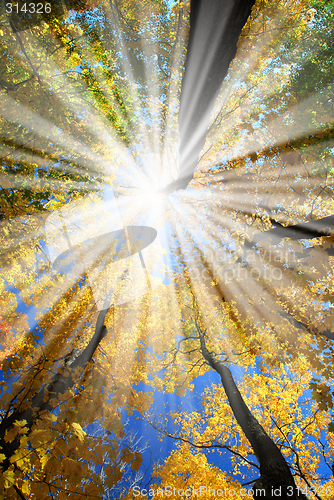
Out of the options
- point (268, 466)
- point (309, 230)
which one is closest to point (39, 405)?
point (268, 466)

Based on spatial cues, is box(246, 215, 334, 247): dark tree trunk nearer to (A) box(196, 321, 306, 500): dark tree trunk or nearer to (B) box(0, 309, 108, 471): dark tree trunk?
(A) box(196, 321, 306, 500): dark tree trunk

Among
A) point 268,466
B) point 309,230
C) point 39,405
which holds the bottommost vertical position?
point 268,466

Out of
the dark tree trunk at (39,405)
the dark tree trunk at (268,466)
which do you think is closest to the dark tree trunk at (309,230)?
the dark tree trunk at (268,466)

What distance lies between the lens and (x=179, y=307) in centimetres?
1090

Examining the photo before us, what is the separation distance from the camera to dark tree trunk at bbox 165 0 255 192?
3000 mm

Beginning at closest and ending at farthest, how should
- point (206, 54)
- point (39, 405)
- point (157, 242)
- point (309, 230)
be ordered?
point (206, 54) → point (39, 405) → point (309, 230) → point (157, 242)

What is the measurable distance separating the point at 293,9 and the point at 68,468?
39.6 ft

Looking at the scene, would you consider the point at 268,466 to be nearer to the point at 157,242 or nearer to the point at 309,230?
the point at 309,230

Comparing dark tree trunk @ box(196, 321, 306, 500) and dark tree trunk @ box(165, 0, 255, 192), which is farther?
dark tree trunk @ box(196, 321, 306, 500)

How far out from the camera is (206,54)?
3371mm

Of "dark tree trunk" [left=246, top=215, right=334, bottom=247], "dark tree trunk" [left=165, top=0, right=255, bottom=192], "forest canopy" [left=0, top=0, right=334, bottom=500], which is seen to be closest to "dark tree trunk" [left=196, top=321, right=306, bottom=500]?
"forest canopy" [left=0, top=0, right=334, bottom=500]

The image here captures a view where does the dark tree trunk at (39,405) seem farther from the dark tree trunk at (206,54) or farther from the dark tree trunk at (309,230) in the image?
the dark tree trunk at (206,54)

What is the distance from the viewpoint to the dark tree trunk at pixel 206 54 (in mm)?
3000

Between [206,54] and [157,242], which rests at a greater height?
[206,54]
